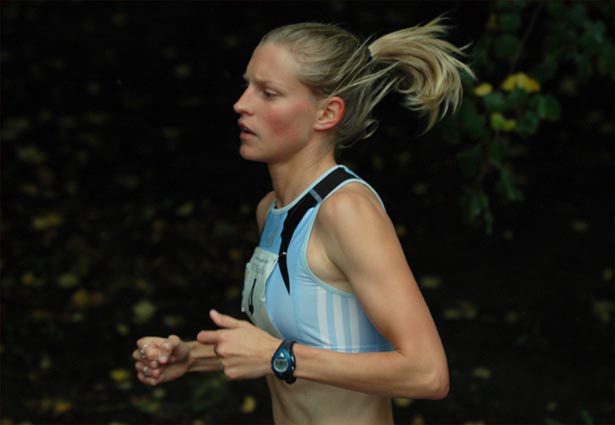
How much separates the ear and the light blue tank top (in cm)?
11

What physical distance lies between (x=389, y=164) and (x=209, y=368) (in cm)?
596

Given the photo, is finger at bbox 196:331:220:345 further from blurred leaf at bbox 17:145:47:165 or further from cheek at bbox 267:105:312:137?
blurred leaf at bbox 17:145:47:165

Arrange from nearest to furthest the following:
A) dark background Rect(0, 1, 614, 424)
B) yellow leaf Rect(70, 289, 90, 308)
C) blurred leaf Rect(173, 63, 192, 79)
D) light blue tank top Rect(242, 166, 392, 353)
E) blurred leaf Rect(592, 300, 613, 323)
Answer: light blue tank top Rect(242, 166, 392, 353) → dark background Rect(0, 1, 614, 424) → blurred leaf Rect(592, 300, 613, 323) → yellow leaf Rect(70, 289, 90, 308) → blurred leaf Rect(173, 63, 192, 79)

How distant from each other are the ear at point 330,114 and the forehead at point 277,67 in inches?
3.9

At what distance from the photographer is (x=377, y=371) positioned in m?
2.24

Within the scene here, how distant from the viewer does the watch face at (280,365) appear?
2.25 m

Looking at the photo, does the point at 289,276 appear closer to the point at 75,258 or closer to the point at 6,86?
the point at 75,258

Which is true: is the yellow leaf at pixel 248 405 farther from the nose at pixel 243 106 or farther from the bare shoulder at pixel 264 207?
the nose at pixel 243 106

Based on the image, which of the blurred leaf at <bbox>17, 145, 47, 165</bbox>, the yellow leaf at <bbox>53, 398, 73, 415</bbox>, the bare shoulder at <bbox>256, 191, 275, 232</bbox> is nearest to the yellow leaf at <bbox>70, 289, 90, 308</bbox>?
the yellow leaf at <bbox>53, 398, 73, 415</bbox>

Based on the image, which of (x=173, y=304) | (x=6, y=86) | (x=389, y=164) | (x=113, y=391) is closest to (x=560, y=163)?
(x=389, y=164)

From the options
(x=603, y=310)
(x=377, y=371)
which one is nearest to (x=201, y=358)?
(x=377, y=371)

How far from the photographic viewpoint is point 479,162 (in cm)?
408

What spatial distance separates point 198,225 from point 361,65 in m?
5.19

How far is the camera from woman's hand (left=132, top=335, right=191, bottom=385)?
257cm
